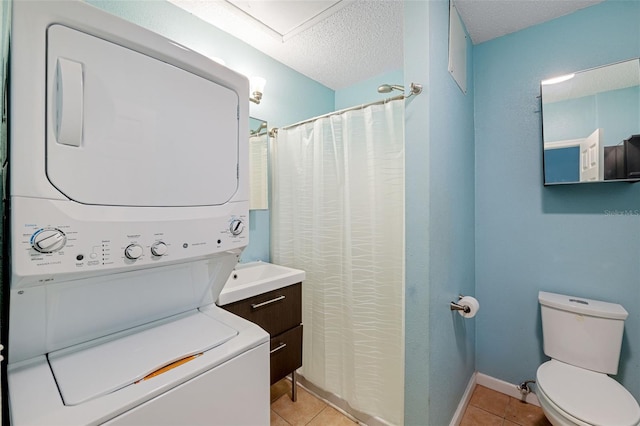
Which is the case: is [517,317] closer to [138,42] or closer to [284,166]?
[284,166]

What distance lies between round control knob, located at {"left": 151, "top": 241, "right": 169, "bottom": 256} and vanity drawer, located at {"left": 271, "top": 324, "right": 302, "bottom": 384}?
105 centimetres

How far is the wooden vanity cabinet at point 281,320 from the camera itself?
1498mm

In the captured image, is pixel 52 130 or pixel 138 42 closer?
pixel 52 130

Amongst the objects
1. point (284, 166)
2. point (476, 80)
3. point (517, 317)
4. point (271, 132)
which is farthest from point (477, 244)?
point (271, 132)

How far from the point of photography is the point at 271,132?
210cm

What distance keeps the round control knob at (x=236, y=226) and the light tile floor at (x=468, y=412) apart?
138 centimetres

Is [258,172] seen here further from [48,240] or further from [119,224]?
[48,240]

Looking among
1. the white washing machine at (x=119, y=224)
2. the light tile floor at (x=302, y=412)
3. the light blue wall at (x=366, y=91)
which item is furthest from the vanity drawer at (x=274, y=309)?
the light blue wall at (x=366, y=91)

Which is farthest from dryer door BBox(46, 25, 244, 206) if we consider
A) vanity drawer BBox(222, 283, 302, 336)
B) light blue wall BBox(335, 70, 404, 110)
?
light blue wall BBox(335, 70, 404, 110)

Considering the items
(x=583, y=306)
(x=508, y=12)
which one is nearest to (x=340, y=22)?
(x=508, y=12)

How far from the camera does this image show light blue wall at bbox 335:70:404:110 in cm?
242

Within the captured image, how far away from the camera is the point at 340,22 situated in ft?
5.86

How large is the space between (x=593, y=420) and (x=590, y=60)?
1.98 m

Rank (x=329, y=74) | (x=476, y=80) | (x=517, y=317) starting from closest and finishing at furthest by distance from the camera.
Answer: (x=517, y=317) < (x=476, y=80) < (x=329, y=74)
